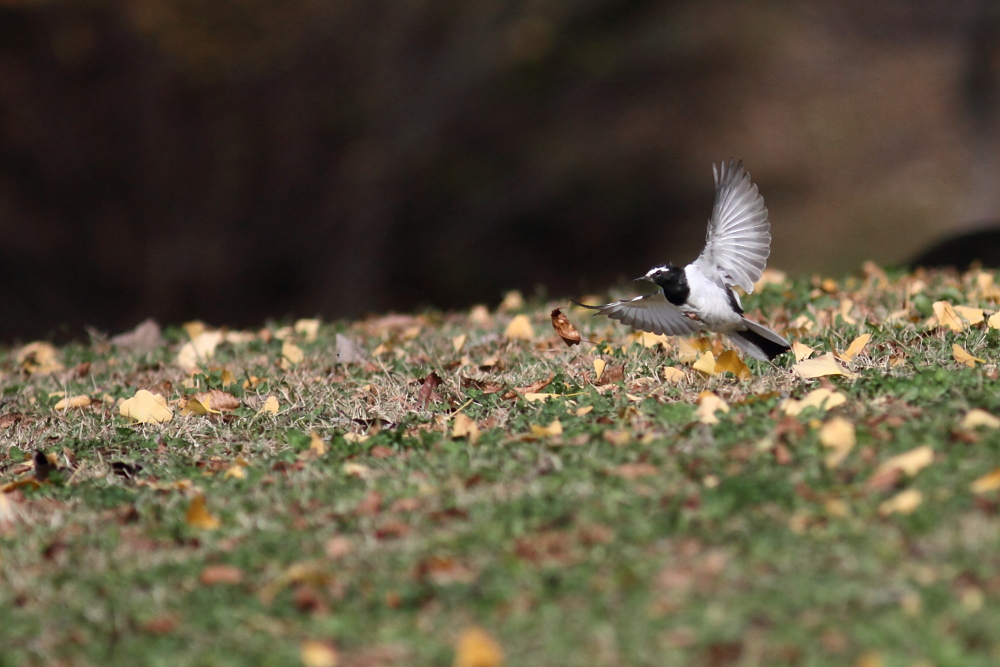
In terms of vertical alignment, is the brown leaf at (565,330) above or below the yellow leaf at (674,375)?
above

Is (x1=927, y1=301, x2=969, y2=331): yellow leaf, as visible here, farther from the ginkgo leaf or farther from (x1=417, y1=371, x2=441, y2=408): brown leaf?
the ginkgo leaf

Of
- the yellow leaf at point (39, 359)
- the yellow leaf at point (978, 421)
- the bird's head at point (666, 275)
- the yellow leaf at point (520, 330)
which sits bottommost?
the yellow leaf at point (978, 421)

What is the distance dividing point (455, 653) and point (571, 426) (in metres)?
1.37

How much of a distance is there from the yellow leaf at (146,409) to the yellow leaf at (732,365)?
202 cm

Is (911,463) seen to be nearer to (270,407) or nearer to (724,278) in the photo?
(724,278)

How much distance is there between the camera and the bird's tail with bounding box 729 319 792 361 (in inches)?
161

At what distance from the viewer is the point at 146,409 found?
4.22m

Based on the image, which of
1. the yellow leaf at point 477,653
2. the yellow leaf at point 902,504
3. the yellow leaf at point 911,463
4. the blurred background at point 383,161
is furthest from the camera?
the blurred background at point 383,161

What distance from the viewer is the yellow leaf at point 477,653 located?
7.22 feet

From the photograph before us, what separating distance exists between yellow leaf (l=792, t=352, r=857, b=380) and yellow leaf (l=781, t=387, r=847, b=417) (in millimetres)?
317

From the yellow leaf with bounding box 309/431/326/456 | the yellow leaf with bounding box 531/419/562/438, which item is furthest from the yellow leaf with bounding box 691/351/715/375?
the yellow leaf with bounding box 309/431/326/456

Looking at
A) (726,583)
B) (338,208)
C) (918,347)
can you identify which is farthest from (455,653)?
(338,208)

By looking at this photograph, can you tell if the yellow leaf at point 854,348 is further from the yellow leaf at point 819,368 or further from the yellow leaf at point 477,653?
the yellow leaf at point 477,653

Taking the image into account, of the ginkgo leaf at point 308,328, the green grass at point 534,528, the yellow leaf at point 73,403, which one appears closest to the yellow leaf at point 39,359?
the yellow leaf at point 73,403
